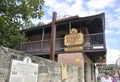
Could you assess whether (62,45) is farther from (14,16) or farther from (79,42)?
(14,16)

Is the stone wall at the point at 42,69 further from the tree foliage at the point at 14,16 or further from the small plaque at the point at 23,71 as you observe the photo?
the tree foliage at the point at 14,16

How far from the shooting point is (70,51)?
40.4 feet

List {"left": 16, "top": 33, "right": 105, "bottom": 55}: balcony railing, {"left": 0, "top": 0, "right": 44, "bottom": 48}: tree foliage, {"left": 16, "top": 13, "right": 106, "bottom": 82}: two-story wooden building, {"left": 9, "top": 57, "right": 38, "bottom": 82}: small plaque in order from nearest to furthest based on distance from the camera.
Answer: {"left": 9, "top": 57, "right": 38, "bottom": 82}: small plaque → {"left": 0, "top": 0, "right": 44, "bottom": 48}: tree foliage → {"left": 16, "top": 13, "right": 106, "bottom": 82}: two-story wooden building → {"left": 16, "top": 33, "right": 105, "bottom": 55}: balcony railing

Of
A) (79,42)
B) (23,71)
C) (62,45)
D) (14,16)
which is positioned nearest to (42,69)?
(23,71)

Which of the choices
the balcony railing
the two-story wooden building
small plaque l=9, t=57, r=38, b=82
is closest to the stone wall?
small plaque l=9, t=57, r=38, b=82

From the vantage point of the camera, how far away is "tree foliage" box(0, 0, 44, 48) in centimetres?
732

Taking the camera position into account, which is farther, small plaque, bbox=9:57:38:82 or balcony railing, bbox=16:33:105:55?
balcony railing, bbox=16:33:105:55

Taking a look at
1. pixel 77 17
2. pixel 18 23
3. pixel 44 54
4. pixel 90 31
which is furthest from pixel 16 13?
pixel 90 31

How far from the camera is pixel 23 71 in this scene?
433 centimetres

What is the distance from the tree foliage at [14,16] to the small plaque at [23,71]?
2975 mm

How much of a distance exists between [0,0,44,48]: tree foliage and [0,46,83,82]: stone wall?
2491 millimetres

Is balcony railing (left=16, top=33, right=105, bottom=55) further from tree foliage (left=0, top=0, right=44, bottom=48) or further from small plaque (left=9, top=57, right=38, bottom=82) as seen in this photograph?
small plaque (left=9, top=57, right=38, bottom=82)

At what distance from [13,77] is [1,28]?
12.8ft

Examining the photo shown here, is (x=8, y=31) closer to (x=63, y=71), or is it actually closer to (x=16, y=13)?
(x=16, y=13)
